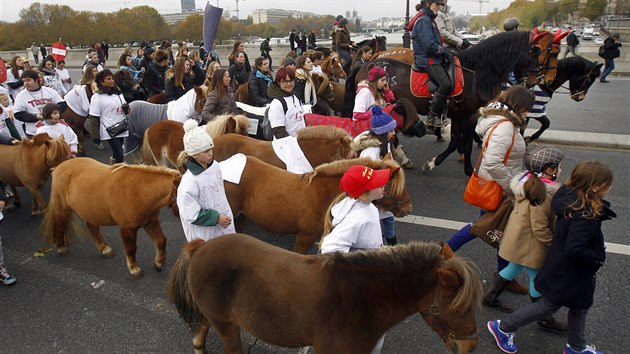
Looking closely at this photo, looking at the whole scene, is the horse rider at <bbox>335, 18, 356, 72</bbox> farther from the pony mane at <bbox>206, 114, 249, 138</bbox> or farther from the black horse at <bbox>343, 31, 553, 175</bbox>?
the pony mane at <bbox>206, 114, 249, 138</bbox>

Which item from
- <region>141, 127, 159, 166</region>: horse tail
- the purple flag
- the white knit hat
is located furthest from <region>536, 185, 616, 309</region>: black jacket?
the purple flag

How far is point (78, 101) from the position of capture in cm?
846

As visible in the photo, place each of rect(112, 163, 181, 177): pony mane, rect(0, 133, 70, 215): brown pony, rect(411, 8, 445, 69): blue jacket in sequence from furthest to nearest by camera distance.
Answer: rect(411, 8, 445, 69): blue jacket, rect(0, 133, 70, 215): brown pony, rect(112, 163, 181, 177): pony mane

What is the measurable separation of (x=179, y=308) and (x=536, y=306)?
8.78 feet

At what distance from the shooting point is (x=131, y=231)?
446 cm

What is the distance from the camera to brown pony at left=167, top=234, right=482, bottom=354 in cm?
235

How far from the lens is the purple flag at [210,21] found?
27.3 ft

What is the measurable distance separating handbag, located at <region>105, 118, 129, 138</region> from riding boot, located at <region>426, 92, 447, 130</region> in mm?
4962

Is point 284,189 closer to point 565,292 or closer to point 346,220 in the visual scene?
point 346,220

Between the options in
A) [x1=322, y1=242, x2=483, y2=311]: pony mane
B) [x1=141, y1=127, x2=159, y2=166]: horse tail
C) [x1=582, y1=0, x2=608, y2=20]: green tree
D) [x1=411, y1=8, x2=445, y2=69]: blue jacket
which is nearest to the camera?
[x1=322, y1=242, x2=483, y2=311]: pony mane

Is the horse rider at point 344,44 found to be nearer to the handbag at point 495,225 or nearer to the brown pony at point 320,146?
the brown pony at point 320,146

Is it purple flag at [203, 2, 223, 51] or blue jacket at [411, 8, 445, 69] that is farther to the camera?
purple flag at [203, 2, 223, 51]

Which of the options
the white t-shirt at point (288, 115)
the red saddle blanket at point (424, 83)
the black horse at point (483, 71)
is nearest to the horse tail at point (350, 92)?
the red saddle blanket at point (424, 83)

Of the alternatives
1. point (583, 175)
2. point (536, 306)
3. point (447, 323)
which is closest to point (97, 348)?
point (447, 323)
